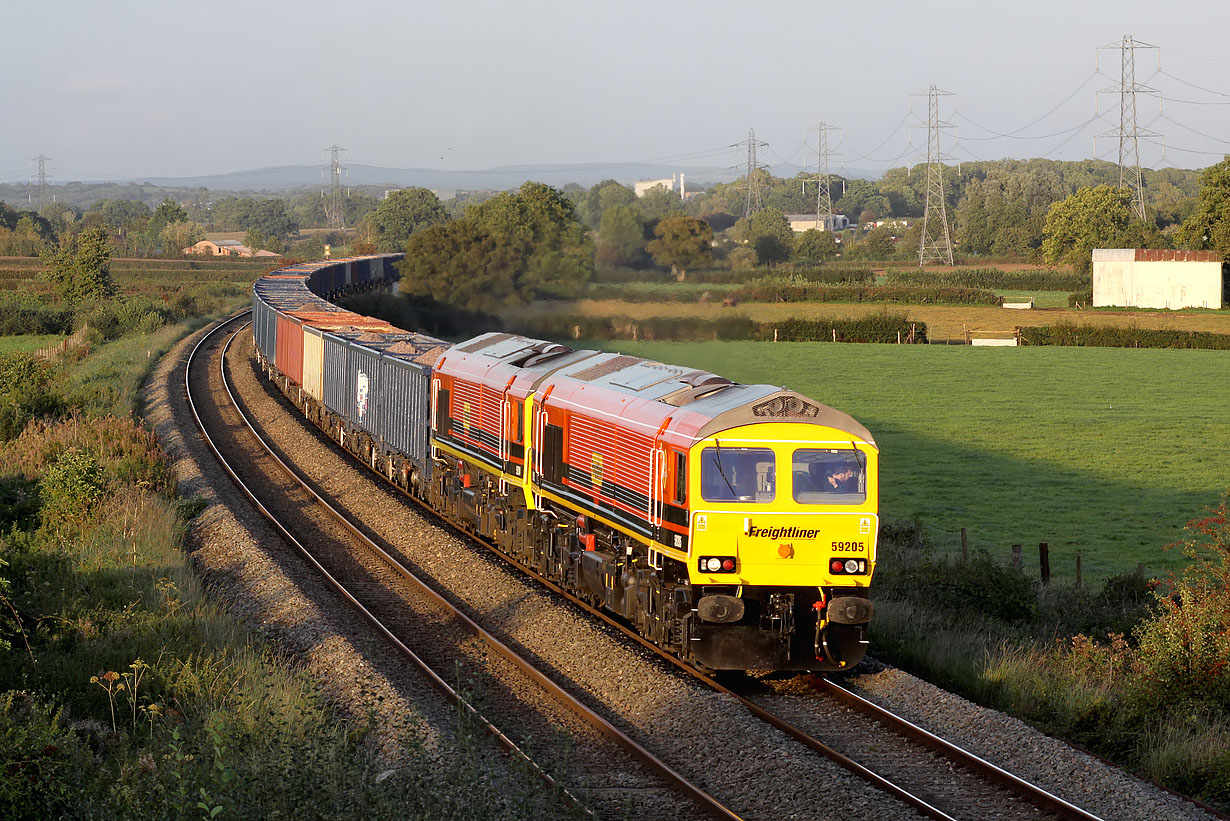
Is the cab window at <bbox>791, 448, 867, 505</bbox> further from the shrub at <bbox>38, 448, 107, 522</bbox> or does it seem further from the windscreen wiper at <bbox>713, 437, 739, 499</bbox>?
the shrub at <bbox>38, 448, 107, 522</bbox>

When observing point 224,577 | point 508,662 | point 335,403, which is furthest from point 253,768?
point 335,403

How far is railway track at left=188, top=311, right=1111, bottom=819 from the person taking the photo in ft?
38.8

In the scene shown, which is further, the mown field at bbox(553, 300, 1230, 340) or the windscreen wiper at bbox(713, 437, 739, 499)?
the mown field at bbox(553, 300, 1230, 340)

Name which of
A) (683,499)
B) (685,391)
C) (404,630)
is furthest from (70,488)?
(683,499)

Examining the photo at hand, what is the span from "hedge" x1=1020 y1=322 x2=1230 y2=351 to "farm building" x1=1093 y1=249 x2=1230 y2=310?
1230cm

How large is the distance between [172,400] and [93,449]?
50.1 feet

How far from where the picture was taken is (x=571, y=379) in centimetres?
2008

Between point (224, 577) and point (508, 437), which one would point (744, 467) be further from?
point (224, 577)

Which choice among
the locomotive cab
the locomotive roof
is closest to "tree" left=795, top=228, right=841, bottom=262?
the locomotive roof

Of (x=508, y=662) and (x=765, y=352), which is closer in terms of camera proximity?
(x=508, y=662)

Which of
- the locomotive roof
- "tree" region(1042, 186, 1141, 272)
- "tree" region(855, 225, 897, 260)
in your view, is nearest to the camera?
the locomotive roof

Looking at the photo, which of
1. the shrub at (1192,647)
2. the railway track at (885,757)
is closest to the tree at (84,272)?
the railway track at (885,757)

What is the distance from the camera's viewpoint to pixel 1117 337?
81250mm

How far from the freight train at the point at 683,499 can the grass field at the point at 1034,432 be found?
33.7 ft
